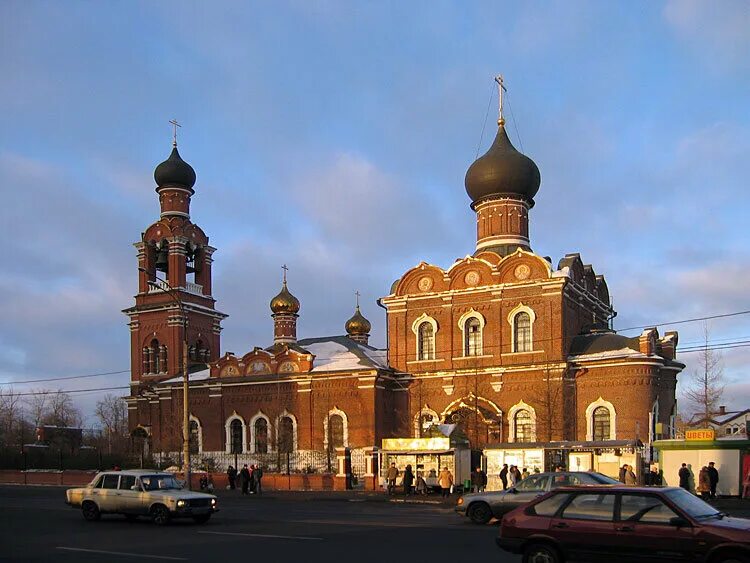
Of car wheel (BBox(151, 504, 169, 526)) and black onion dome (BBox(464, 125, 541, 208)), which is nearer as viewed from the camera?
car wheel (BBox(151, 504, 169, 526))

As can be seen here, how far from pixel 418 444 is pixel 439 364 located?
1103 cm

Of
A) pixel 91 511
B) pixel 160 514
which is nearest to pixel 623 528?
pixel 160 514

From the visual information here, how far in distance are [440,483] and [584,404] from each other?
38.7ft

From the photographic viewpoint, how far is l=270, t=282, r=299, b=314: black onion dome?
2276 inches

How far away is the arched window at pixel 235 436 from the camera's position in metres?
49.4

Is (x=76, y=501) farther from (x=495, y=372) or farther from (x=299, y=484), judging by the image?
(x=495, y=372)

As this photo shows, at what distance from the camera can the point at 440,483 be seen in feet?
106

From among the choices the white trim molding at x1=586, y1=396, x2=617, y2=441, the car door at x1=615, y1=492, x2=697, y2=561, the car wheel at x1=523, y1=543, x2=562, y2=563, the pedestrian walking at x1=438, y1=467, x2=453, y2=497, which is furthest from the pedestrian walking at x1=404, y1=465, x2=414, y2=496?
the car door at x1=615, y1=492, x2=697, y2=561

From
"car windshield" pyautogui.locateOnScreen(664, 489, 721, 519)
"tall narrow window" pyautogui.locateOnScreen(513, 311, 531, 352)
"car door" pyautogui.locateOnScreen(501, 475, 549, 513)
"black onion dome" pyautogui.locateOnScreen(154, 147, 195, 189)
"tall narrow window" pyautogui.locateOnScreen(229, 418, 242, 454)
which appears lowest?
"tall narrow window" pyautogui.locateOnScreen(229, 418, 242, 454)

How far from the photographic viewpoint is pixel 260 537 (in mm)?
17172

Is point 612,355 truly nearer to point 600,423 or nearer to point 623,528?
point 600,423

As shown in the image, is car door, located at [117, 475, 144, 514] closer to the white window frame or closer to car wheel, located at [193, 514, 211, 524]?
car wheel, located at [193, 514, 211, 524]

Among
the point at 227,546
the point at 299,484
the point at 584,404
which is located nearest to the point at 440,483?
the point at 299,484

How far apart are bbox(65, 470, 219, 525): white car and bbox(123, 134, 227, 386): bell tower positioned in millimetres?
31815
